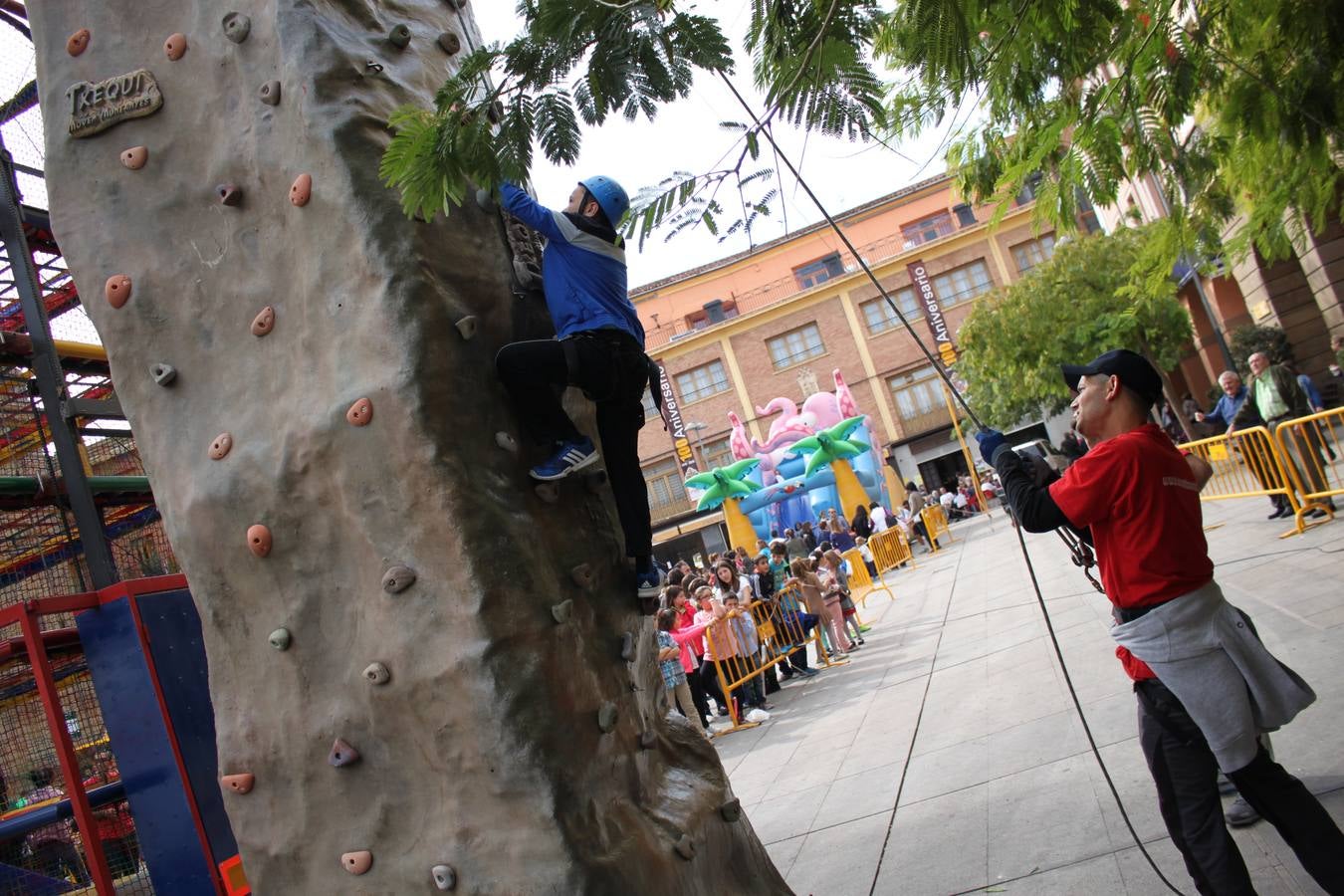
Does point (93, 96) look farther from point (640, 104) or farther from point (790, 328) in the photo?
point (790, 328)

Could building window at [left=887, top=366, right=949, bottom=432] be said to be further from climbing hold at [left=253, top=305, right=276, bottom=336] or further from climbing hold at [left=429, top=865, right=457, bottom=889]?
climbing hold at [left=429, top=865, right=457, bottom=889]

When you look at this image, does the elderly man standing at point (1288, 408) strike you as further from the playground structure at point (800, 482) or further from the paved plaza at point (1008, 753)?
the playground structure at point (800, 482)

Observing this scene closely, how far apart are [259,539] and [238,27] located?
1.88 meters

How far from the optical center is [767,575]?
1437cm

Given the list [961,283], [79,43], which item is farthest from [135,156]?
[961,283]

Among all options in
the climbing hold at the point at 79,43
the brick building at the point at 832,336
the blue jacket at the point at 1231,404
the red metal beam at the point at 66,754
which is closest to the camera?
the climbing hold at the point at 79,43

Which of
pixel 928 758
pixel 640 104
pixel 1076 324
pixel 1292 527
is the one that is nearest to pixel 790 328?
pixel 1076 324

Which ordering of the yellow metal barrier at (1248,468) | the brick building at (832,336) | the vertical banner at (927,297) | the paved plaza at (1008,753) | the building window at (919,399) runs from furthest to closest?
the brick building at (832,336) < the building window at (919,399) < the vertical banner at (927,297) < the yellow metal barrier at (1248,468) < the paved plaza at (1008,753)

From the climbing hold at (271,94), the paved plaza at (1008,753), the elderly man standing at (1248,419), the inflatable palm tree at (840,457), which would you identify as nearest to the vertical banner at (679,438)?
the inflatable palm tree at (840,457)

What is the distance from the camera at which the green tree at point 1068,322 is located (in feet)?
77.3

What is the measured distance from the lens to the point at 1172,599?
11.2ft

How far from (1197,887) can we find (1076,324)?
2342 cm

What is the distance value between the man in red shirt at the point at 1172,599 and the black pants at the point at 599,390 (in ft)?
4.62

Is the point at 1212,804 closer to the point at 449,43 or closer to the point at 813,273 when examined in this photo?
the point at 449,43
